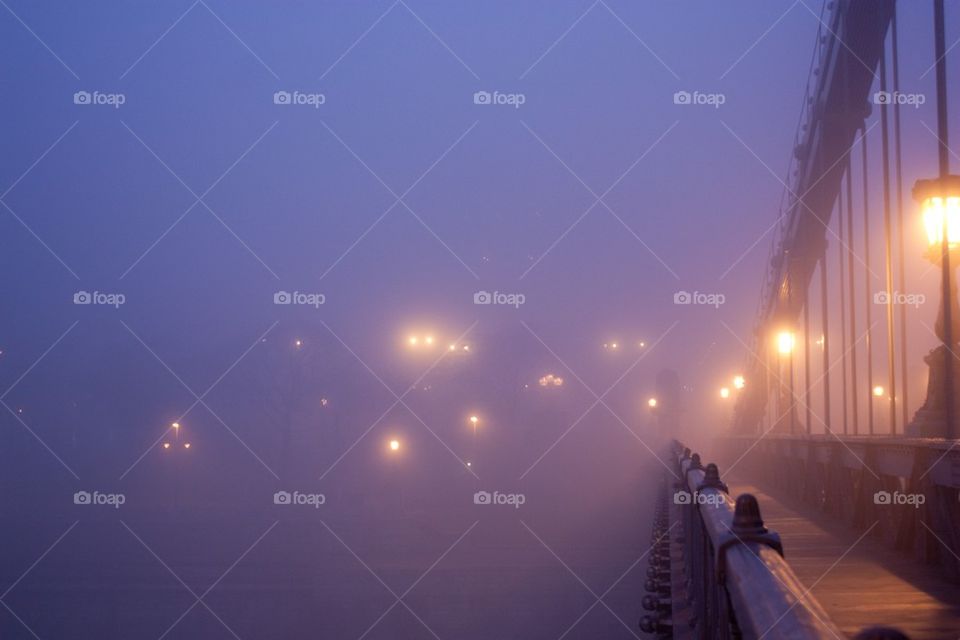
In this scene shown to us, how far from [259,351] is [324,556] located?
3096 cm

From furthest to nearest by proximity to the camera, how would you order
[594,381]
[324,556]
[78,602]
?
[594,381] → [324,556] → [78,602]

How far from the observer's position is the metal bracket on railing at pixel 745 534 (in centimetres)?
255

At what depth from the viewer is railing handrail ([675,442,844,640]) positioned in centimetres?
157

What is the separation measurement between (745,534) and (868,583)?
5459mm

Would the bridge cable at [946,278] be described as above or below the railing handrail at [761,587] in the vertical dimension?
above

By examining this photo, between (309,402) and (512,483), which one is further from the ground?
(309,402)

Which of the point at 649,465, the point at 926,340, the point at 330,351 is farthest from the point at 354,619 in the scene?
the point at 330,351

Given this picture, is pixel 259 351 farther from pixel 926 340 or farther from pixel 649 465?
pixel 926 340

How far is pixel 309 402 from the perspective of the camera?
55438 mm
